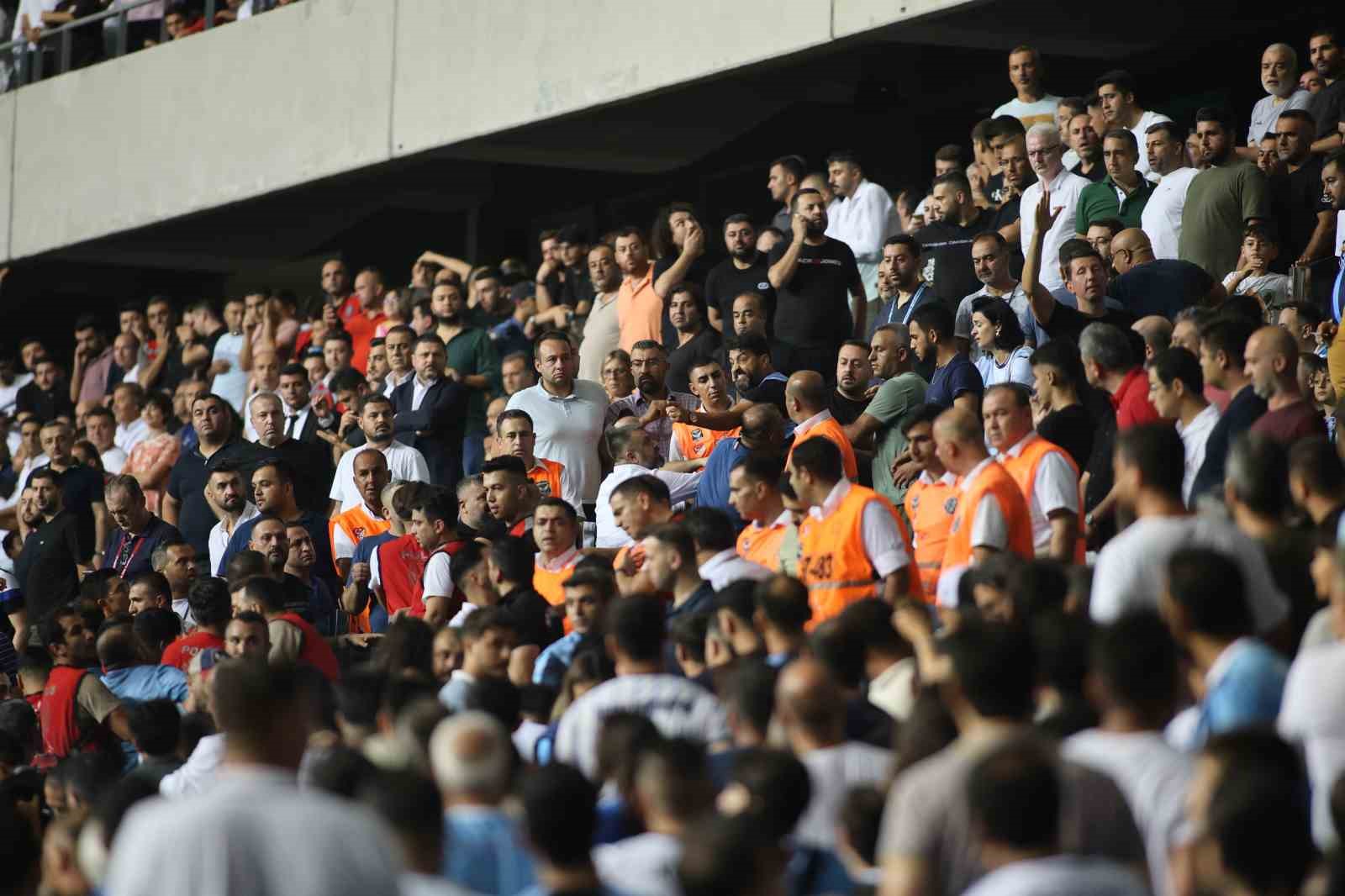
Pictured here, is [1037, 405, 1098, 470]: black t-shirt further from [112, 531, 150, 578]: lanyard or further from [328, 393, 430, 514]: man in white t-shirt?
[112, 531, 150, 578]: lanyard

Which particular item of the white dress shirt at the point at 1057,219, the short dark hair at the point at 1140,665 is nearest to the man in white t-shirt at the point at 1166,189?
the white dress shirt at the point at 1057,219

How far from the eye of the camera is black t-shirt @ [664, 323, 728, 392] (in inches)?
468

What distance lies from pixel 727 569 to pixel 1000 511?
3.24ft

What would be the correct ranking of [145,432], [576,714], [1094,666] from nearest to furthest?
[1094,666], [576,714], [145,432]

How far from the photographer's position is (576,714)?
5953 mm

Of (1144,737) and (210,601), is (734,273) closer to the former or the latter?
(210,601)

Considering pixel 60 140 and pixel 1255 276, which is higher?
pixel 60 140

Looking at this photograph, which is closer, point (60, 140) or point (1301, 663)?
point (1301, 663)

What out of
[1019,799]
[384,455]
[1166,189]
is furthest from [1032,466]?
[384,455]

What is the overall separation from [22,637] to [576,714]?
664cm

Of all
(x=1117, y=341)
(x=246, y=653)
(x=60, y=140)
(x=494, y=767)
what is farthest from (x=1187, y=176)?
(x=60, y=140)

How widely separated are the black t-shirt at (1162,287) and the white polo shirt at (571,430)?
2.52m

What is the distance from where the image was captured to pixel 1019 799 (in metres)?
3.82

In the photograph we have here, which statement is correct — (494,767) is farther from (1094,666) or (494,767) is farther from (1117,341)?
(1117,341)
